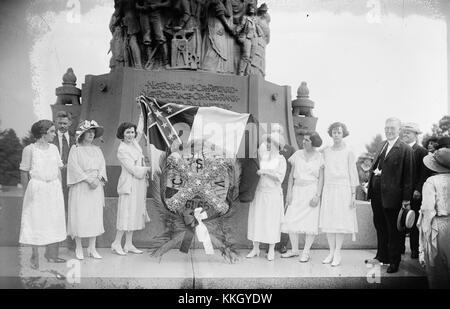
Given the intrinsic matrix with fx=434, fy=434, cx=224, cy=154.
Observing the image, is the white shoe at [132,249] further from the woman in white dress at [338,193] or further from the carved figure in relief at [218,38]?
the carved figure in relief at [218,38]

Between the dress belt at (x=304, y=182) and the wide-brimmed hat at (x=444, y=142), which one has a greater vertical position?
the wide-brimmed hat at (x=444, y=142)

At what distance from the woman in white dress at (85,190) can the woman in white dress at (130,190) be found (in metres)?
0.28

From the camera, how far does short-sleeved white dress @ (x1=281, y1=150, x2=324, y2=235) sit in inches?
241

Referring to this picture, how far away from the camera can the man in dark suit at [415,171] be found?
5.83 m

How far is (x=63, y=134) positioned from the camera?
296 inches

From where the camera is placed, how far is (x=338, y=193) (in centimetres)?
594

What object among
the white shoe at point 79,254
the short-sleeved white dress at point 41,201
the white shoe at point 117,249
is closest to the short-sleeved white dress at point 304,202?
the white shoe at point 117,249

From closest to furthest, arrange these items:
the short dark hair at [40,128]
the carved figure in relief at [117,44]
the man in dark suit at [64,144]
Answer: the short dark hair at [40,128] → the man in dark suit at [64,144] → the carved figure in relief at [117,44]

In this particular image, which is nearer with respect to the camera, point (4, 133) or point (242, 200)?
point (242, 200)

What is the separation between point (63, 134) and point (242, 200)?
136 inches

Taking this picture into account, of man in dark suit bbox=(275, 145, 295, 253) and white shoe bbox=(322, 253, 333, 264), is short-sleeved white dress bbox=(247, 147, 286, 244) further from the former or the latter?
white shoe bbox=(322, 253, 333, 264)

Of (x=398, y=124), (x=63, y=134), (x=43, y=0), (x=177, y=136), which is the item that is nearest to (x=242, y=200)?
(x=177, y=136)
